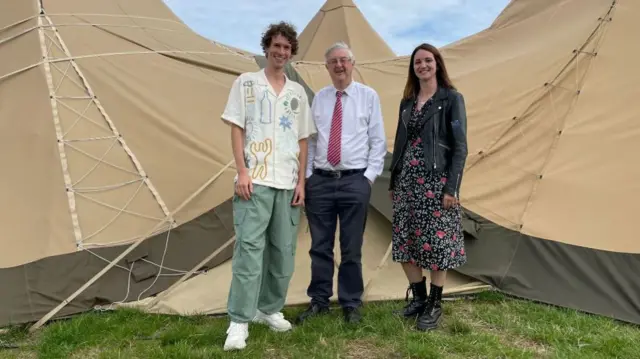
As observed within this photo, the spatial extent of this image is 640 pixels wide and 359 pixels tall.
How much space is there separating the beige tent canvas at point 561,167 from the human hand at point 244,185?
1.65 meters

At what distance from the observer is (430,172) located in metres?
3.34

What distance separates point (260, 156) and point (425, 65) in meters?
1.13

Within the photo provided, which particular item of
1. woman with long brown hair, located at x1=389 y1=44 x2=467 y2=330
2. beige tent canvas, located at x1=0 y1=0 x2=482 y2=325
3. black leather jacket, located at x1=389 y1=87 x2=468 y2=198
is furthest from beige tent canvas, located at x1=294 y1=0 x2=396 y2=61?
black leather jacket, located at x1=389 y1=87 x2=468 y2=198

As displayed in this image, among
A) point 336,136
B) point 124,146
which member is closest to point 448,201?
point 336,136

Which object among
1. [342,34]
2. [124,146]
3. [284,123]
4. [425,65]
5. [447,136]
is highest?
[342,34]

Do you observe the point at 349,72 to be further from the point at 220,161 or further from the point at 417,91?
the point at 220,161

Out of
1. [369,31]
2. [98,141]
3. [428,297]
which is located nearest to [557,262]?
[428,297]

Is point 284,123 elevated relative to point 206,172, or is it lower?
elevated

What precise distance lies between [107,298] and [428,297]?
2.25 meters

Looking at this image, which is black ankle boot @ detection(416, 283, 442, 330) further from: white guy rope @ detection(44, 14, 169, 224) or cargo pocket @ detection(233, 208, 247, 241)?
white guy rope @ detection(44, 14, 169, 224)

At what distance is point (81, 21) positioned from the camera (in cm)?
519

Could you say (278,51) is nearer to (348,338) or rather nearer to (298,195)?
(298,195)

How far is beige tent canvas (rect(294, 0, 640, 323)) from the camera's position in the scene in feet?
13.2

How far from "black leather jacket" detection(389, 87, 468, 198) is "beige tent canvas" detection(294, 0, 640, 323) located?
1.17m
